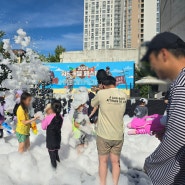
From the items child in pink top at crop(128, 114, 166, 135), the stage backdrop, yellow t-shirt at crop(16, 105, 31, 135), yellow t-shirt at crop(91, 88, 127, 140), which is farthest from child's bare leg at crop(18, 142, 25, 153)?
the stage backdrop

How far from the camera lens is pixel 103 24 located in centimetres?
15125

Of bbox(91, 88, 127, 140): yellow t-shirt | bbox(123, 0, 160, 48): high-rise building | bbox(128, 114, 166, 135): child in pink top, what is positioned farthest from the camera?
bbox(123, 0, 160, 48): high-rise building

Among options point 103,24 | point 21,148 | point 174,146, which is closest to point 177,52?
point 174,146

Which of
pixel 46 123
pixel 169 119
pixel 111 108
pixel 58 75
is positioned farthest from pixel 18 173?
pixel 58 75

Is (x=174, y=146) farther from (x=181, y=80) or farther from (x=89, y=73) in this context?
(x=89, y=73)

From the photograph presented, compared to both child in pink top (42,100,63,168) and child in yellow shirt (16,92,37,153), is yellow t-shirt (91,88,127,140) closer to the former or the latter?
child in pink top (42,100,63,168)

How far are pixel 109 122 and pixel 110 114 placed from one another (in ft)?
0.38

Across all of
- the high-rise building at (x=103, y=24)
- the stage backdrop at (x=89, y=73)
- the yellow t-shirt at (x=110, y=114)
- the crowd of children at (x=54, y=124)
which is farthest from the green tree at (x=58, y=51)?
the high-rise building at (x=103, y=24)

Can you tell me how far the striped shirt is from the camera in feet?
5.60

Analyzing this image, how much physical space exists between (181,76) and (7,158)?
15.8 ft

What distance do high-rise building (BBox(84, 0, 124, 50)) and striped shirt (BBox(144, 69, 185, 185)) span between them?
140208mm

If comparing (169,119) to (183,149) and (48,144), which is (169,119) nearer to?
(183,149)

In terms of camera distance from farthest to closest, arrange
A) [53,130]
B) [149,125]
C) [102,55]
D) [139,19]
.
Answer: [139,19] < [102,55] < [53,130] < [149,125]

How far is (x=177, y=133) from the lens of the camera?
1.71 metres
